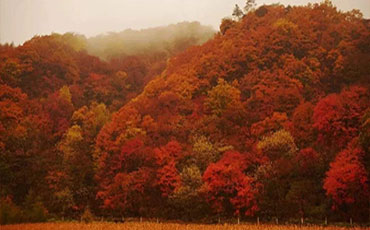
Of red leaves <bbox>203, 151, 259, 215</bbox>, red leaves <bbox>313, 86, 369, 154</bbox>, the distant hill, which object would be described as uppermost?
the distant hill

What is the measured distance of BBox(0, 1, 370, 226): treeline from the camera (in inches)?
1476

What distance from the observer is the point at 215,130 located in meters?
48.7

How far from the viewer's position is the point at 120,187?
1775 inches

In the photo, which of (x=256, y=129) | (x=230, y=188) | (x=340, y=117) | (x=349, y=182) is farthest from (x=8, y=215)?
(x=340, y=117)

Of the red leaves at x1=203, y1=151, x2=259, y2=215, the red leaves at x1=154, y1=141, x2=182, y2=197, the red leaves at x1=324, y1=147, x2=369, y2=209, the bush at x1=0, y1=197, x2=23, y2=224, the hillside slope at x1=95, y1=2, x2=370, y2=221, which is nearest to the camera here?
the bush at x1=0, y1=197, x2=23, y2=224

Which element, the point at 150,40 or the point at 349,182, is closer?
the point at 349,182

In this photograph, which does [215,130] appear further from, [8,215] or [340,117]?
[8,215]

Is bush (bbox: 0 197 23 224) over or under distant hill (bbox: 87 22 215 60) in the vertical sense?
under

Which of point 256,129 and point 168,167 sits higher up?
point 256,129

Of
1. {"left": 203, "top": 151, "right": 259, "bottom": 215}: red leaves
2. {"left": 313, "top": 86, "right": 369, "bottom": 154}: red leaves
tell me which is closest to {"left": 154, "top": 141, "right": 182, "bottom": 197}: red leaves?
{"left": 203, "top": 151, "right": 259, "bottom": 215}: red leaves

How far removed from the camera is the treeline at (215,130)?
37500 millimetres

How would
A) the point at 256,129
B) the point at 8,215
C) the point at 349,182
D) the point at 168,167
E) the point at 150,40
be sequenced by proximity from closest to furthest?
the point at 8,215 → the point at 349,182 → the point at 168,167 → the point at 256,129 → the point at 150,40

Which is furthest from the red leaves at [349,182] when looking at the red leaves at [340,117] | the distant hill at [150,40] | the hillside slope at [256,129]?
the distant hill at [150,40]

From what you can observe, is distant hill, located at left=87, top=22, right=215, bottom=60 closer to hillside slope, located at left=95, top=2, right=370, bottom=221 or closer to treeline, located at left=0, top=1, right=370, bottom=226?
treeline, located at left=0, top=1, right=370, bottom=226
